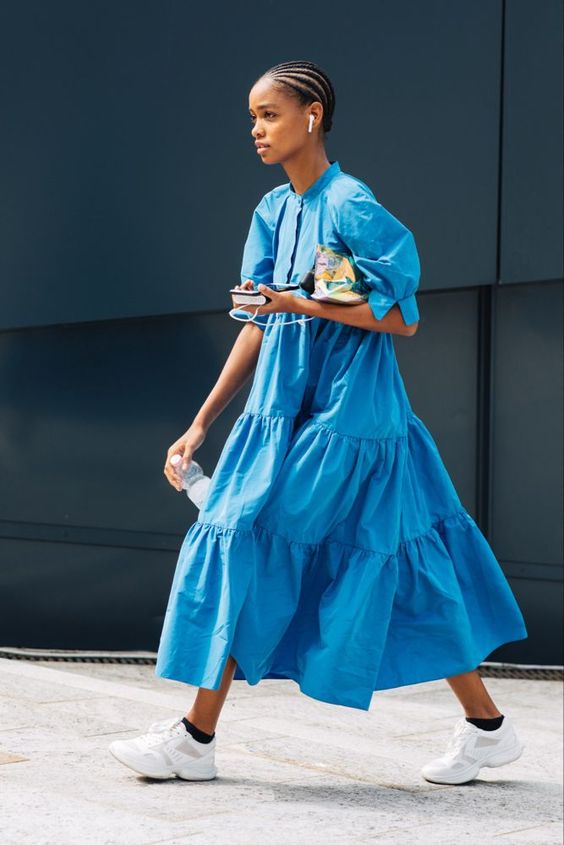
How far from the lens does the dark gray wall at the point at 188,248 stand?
5.38 metres

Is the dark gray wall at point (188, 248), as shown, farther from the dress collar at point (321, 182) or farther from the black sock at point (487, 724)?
the black sock at point (487, 724)

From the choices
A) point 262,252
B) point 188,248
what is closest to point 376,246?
point 262,252

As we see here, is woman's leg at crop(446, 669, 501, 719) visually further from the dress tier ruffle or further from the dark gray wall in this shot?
the dark gray wall

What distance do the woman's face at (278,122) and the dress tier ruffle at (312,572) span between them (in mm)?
470

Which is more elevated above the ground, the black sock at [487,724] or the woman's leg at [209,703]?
the woman's leg at [209,703]

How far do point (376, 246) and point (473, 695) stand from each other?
120cm

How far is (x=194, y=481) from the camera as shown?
3.47 m

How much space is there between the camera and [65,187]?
17.7 ft

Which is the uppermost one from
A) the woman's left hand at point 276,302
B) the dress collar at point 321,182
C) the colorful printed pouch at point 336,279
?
the dress collar at point 321,182

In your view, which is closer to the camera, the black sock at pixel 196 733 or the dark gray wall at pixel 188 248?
the black sock at pixel 196 733

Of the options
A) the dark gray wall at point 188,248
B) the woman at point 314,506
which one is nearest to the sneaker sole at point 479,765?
the woman at point 314,506

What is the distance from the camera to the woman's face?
10.7 ft

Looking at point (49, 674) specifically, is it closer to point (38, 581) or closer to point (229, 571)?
point (38, 581)

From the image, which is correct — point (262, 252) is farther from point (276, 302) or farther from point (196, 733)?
point (196, 733)
